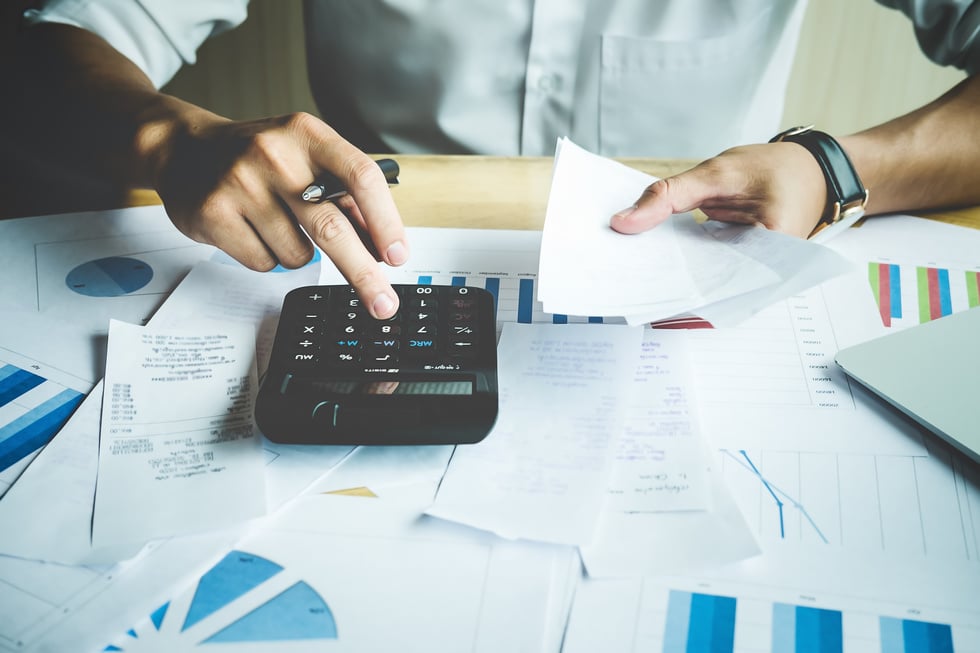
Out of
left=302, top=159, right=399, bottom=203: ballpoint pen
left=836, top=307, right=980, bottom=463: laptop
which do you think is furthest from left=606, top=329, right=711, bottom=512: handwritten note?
left=302, top=159, right=399, bottom=203: ballpoint pen

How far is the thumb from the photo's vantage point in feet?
1.53

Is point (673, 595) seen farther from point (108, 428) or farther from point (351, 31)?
point (351, 31)

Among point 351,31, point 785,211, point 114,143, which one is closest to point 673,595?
point 785,211

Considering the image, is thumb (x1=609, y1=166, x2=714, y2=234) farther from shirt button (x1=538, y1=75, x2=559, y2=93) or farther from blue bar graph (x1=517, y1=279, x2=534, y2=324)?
shirt button (x1=538, y1=75, x2=559, y2=93)

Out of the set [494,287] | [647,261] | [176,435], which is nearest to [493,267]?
[494,287]

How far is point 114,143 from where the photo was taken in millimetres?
579

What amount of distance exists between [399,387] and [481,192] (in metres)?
0.29

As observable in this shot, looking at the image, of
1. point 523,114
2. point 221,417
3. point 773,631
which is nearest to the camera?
point 773,631

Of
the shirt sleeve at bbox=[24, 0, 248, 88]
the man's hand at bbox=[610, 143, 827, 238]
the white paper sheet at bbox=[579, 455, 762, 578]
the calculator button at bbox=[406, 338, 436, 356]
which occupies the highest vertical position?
the shirt sleeve at bbox=[24, 0, 248, 88]

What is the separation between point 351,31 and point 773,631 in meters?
0.73

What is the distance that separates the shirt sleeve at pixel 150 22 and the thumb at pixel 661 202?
1.76ft

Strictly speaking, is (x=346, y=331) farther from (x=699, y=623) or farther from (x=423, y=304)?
(x=699, y=623)

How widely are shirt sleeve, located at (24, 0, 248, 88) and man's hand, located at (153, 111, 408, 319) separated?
0.87 ft

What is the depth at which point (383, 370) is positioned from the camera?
40cm
